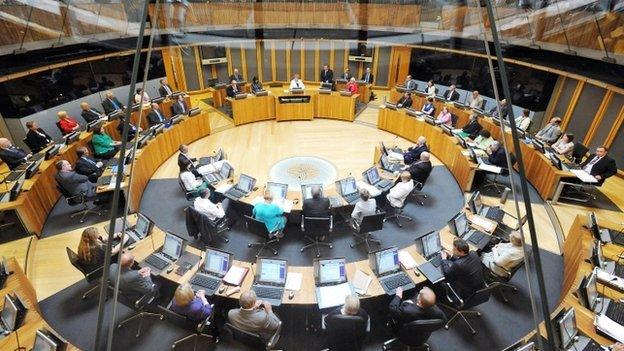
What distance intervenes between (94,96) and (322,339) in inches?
468

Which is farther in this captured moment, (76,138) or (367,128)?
(367,128)

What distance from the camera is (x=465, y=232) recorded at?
6215 millimetres

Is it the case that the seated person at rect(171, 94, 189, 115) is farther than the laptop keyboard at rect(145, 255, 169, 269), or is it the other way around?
the seated person at rect(171, 94, 189, 115)

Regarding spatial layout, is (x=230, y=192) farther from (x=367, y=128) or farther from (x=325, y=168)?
(x=367, y=128)

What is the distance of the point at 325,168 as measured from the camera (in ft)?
32.4

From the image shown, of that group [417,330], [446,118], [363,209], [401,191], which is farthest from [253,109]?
[417,330]

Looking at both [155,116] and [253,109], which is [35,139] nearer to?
[155,116]

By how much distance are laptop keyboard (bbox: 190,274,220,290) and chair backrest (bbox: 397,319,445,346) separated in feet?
8.77

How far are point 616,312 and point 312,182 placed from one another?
6.30 meters

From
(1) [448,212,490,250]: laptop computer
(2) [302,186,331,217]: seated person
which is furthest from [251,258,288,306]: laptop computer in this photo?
(1) [448,212,490,250]: laptop computer

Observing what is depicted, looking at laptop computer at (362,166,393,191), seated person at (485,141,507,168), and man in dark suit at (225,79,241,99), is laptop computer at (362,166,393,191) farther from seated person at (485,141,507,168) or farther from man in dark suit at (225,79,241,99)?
man in dark suit at (225,79,241,99)

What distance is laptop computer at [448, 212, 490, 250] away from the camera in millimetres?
6004

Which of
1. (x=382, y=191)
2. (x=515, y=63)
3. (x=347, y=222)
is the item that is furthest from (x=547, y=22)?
(x=347, y=222)

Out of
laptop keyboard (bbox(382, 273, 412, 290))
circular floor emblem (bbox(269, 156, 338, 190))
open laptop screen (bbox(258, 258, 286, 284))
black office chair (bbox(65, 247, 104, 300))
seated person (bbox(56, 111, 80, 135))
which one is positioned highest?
seated person (bbox(56, 111, 80, 135))
